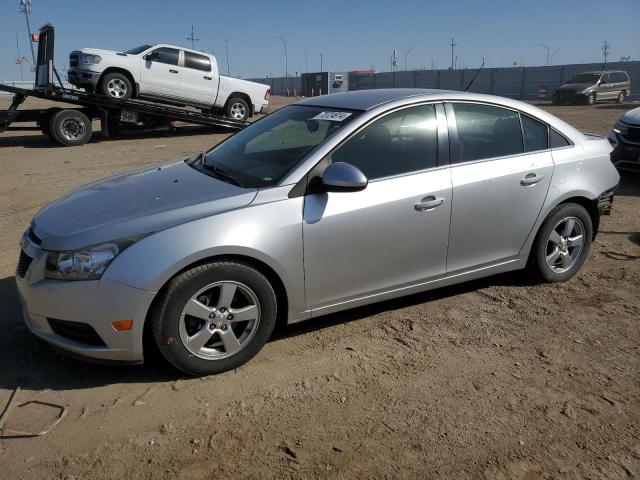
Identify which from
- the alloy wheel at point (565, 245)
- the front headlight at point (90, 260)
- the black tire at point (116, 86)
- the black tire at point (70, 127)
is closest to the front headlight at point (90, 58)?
the black tire at point (116, 86)

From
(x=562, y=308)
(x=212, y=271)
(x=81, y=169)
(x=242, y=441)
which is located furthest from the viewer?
(x=81, y=169)

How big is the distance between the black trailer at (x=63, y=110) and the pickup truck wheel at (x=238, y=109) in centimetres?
252

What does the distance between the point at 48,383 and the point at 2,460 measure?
2.20ft

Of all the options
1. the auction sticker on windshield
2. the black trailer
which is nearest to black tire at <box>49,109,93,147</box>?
the black trailer

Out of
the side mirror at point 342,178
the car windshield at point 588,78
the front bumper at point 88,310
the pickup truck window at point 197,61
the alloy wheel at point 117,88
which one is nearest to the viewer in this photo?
the front bumper at point 88,310

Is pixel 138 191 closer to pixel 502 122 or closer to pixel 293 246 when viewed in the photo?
pixel 293 246

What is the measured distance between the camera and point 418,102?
12.9 ft

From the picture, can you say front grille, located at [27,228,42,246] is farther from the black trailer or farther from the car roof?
the black trailer

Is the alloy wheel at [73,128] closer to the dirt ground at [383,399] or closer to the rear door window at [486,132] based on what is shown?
the dirt ground at [383,399]

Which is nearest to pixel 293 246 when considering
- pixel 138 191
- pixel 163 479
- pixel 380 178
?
pixel 380 178

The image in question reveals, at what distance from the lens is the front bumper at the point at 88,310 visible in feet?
9.55

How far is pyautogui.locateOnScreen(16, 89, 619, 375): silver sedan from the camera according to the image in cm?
299

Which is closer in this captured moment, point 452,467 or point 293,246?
point 452,467

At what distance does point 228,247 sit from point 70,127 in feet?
40.2
